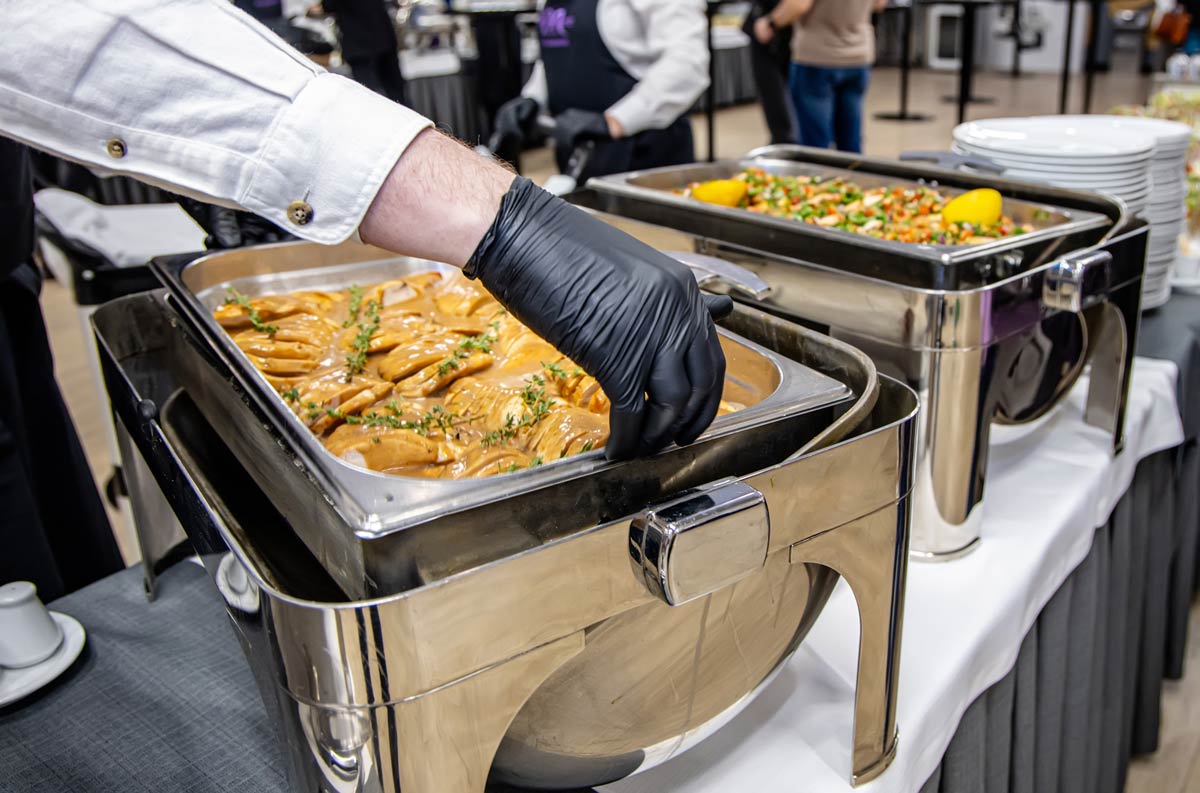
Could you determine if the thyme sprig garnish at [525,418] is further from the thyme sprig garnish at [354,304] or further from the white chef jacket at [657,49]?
the white chef jacket at [657,49]

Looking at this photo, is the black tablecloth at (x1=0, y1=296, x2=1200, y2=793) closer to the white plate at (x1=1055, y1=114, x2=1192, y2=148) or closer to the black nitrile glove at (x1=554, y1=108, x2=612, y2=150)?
the white plate at (x1=1055, y1=114, x2=1192, y2=148)

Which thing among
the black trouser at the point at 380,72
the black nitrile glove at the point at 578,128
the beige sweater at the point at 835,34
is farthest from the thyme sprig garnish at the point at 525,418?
the beige sweater at the point at 835,34

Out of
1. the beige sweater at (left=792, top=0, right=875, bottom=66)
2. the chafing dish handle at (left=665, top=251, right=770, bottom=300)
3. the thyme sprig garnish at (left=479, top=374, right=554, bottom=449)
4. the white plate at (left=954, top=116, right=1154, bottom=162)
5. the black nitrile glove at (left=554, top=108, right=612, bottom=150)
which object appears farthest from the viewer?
the beige sweater at (left=792, top=0, right=875, bottom=66)

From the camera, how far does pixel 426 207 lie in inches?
23.7

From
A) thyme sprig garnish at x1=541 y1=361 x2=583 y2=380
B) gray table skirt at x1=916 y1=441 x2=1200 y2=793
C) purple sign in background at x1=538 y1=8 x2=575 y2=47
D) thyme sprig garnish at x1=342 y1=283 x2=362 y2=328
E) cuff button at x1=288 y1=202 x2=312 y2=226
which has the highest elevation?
purple sign in background at x1=538 y1=8 x2=575 y2=47

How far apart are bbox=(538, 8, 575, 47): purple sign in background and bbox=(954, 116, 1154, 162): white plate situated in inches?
56.4

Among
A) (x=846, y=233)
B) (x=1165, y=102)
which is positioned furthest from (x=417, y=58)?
(x=846, y=233)

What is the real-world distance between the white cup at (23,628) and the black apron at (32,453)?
17.6 inches

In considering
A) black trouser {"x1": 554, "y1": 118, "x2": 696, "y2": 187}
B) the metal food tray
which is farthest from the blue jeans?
the metal food tray

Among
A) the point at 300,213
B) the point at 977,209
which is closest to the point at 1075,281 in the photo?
the point at 977,209

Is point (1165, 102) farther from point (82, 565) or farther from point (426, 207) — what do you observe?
point (82, 565)

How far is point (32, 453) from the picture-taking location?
4.66 ft

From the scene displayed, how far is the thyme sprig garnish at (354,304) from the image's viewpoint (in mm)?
972

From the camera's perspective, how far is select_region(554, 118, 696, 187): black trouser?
8.75 ft
